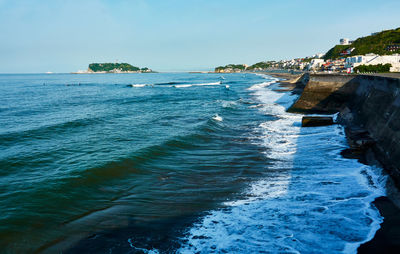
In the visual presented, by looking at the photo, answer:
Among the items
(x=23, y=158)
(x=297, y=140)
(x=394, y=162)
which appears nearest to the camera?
(x=394, y=162)

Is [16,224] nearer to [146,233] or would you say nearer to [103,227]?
[103,227]

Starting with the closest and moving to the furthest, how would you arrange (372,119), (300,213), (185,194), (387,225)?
(387,225) < (300,213) < (185,194) < (372,119)

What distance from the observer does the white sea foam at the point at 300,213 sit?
20.3 feet

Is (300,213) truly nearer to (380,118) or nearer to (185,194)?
(185,194)

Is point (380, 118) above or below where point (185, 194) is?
above

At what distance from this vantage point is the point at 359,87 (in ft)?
68.1

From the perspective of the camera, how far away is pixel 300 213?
7.52 metres

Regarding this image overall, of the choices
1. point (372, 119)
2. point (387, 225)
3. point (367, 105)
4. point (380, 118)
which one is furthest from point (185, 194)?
point (367, 105)

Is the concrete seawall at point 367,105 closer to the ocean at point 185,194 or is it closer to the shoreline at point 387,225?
the shoreline at point 387,225

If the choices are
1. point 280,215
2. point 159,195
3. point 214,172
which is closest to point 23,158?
point 159,195

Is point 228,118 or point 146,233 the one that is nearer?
point 146,233

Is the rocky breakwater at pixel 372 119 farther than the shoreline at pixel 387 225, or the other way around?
the rocky breakwater at pixel 372 119

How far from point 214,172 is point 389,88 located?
9981 mm

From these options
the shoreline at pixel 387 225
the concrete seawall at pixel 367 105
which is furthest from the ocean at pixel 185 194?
the concrete seawall at pixel 367 105
